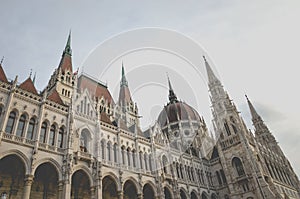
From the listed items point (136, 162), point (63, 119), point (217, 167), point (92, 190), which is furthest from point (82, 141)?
point (217, 167)

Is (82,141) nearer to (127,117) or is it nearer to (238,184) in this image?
(127,117)

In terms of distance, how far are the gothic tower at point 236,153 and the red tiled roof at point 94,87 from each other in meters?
23.2

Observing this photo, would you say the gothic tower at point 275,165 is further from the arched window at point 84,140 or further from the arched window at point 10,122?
the arched window at point 10,122

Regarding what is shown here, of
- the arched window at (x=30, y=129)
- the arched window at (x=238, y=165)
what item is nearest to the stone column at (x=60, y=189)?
the arched window at (x=30, y=129)

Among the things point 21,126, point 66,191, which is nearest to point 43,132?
point 21,126

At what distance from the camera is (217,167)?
41250mm

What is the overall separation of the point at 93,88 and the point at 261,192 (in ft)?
112

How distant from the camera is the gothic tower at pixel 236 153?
35406 mm

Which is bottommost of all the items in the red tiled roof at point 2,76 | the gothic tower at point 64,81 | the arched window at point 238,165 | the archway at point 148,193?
the archway at point 148,193

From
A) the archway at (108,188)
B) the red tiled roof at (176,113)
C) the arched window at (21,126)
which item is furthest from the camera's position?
the red tiled roof at (176,113)

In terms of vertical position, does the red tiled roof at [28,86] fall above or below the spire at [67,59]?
below

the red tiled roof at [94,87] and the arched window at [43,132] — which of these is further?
the red tiled roof at [94,87]

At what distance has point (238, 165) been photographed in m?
39.1

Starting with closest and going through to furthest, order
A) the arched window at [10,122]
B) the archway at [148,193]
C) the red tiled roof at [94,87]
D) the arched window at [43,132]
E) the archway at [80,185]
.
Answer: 1. the arched window at [10,122]
2. the arched window at [43,132]
3. the archway at [80,185]
4. the archway at [148,193]
5. the red tiled roof at [94,87]
